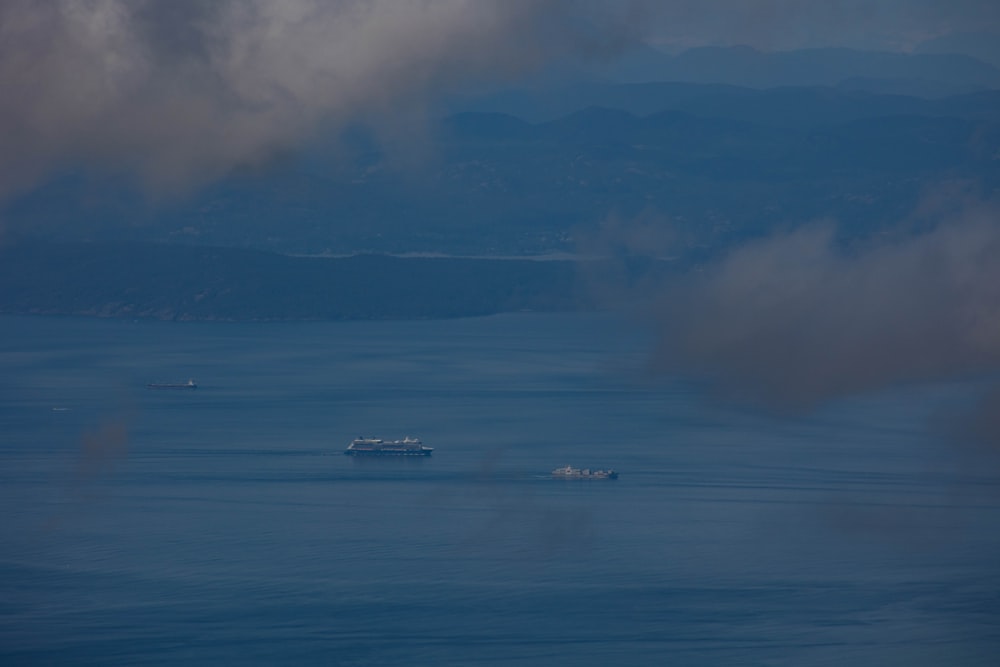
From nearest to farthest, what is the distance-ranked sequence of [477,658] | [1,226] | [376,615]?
1. [477,658]
2. [376,615]
3. [1,226]

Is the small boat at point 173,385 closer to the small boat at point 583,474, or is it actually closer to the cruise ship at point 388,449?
the cruise ship at point 388,449

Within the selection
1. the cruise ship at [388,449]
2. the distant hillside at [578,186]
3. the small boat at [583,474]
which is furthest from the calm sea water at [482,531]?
the distant hillside at [578,186]

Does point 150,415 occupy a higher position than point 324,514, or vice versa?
point 150,415

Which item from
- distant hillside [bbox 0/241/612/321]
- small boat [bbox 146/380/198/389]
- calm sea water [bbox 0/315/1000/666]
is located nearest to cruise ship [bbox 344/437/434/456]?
calm sea water [bbox 0/315/1000/666]

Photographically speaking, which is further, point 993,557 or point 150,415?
point 150,415

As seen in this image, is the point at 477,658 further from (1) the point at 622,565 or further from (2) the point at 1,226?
(2) the point at 1,226

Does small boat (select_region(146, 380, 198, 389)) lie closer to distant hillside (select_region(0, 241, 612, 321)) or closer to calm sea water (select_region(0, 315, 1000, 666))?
calm sea water (select_region(0, 315, 1000, 666))

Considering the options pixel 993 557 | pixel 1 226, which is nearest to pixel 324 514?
pixel 993 557

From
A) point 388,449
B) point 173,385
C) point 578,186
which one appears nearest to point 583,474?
point 388,449
